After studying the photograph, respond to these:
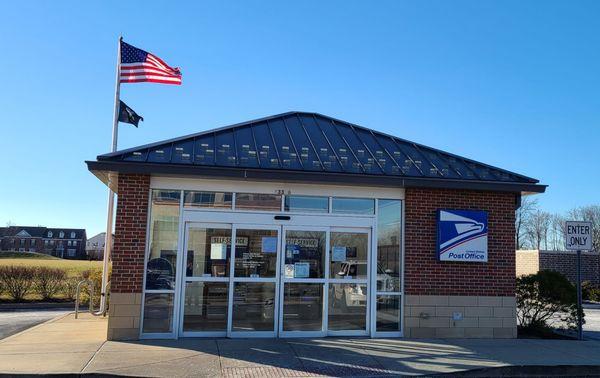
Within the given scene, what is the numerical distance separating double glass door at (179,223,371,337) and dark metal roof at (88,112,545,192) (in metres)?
1.23

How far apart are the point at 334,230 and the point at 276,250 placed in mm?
1268

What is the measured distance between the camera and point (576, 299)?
40.0ft

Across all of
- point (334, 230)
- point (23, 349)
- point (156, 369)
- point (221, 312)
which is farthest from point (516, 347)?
point (23, 349)

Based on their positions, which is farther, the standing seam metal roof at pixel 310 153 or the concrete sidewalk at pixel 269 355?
the standing seam metal roof at pixel 310 153

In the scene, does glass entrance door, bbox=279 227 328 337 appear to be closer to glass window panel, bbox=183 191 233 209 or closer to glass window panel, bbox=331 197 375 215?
glass window panel, bbox=331 197 375 215

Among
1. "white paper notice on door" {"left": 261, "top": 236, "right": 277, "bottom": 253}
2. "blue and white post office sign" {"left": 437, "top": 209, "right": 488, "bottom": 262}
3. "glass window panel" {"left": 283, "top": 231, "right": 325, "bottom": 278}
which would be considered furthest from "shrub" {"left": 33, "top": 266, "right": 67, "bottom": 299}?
"blue and white post office sign" {"left": 437, "top": 209, "right": 488, "bottom": 262}

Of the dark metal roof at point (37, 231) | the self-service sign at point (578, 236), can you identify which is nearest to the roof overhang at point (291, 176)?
the self-service sign at point (578, 236)

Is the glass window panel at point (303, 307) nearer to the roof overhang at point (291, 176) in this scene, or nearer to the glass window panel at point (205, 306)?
the glass window panel at point (205, 306)

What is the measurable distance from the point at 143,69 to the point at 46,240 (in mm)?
121015

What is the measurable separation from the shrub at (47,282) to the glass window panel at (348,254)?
13.4 metres

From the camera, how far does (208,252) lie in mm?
10469

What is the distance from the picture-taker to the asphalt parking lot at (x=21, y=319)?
39.7 feet

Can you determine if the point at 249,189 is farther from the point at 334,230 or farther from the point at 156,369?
the point at 156,369

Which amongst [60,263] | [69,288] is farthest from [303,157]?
[60,263]
